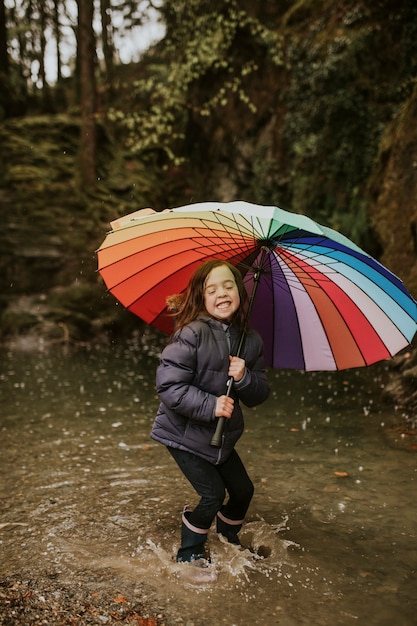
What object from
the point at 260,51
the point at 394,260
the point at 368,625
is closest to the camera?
the point at 368,625

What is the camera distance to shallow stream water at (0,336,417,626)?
296 cm

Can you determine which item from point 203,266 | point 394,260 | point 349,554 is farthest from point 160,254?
point 394,260

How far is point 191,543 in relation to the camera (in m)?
3.13

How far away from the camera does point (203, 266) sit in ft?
10.5

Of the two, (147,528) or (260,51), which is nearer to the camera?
(147,528)

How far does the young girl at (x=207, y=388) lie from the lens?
295 centimetres

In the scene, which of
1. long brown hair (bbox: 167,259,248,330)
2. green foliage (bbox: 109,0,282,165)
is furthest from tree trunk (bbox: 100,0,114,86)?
long brown hair (bbox: 167,259,248,330)

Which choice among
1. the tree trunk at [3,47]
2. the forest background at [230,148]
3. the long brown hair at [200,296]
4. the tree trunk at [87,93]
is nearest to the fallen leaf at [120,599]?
the long brown hair at [200,296]

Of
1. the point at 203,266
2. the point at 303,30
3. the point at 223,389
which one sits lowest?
the point at 223,389

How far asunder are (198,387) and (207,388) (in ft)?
0.16

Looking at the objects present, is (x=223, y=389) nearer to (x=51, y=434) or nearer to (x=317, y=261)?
(x=317, y=261)

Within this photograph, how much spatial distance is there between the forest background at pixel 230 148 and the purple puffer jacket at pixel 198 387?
161 inches

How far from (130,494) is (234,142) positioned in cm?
1277

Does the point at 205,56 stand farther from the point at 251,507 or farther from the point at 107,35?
the point at 251,507
